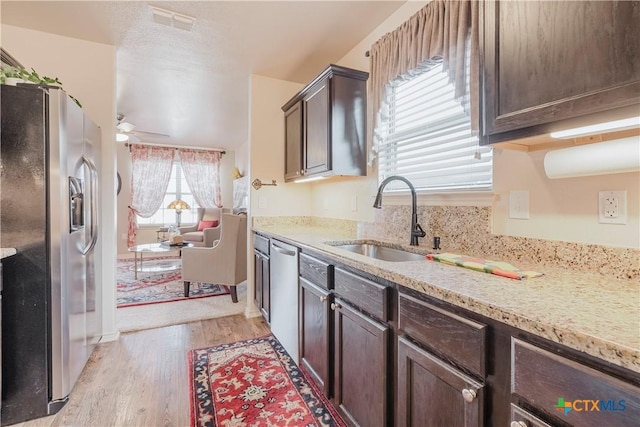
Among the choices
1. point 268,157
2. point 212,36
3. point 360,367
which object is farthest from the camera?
point 268,157

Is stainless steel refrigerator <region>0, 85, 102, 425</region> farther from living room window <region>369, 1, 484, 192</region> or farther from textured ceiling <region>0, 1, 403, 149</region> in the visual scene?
living room window <region>369, 1, 484, 192</region>

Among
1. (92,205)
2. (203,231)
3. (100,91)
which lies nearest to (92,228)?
(92,205)

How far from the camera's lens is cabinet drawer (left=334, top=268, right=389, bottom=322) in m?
1.15

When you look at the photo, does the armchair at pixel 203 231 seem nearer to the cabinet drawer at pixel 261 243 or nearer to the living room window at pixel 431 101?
the cabinet drawer at pixel 261 243

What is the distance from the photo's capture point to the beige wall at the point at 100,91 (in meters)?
2.39

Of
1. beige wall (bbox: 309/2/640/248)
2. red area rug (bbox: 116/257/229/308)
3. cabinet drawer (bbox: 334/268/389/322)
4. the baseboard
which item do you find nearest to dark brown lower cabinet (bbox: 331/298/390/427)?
cabinet drawer (bbox: 334/268/389/322)

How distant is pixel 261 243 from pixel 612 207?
2.33m

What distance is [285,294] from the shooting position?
86.3 inches

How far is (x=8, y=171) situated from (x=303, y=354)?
1.90m

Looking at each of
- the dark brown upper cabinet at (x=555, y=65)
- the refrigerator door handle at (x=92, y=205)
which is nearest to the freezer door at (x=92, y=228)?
the refrigerator door handle at (x=92, y=205)

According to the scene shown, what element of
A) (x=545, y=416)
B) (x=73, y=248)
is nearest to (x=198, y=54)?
(x=73, y=248)

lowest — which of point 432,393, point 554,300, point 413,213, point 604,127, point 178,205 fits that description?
point 432,393

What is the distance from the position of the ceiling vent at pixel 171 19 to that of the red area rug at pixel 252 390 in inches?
96.0

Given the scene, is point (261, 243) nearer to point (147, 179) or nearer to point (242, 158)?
point (242, 158)
